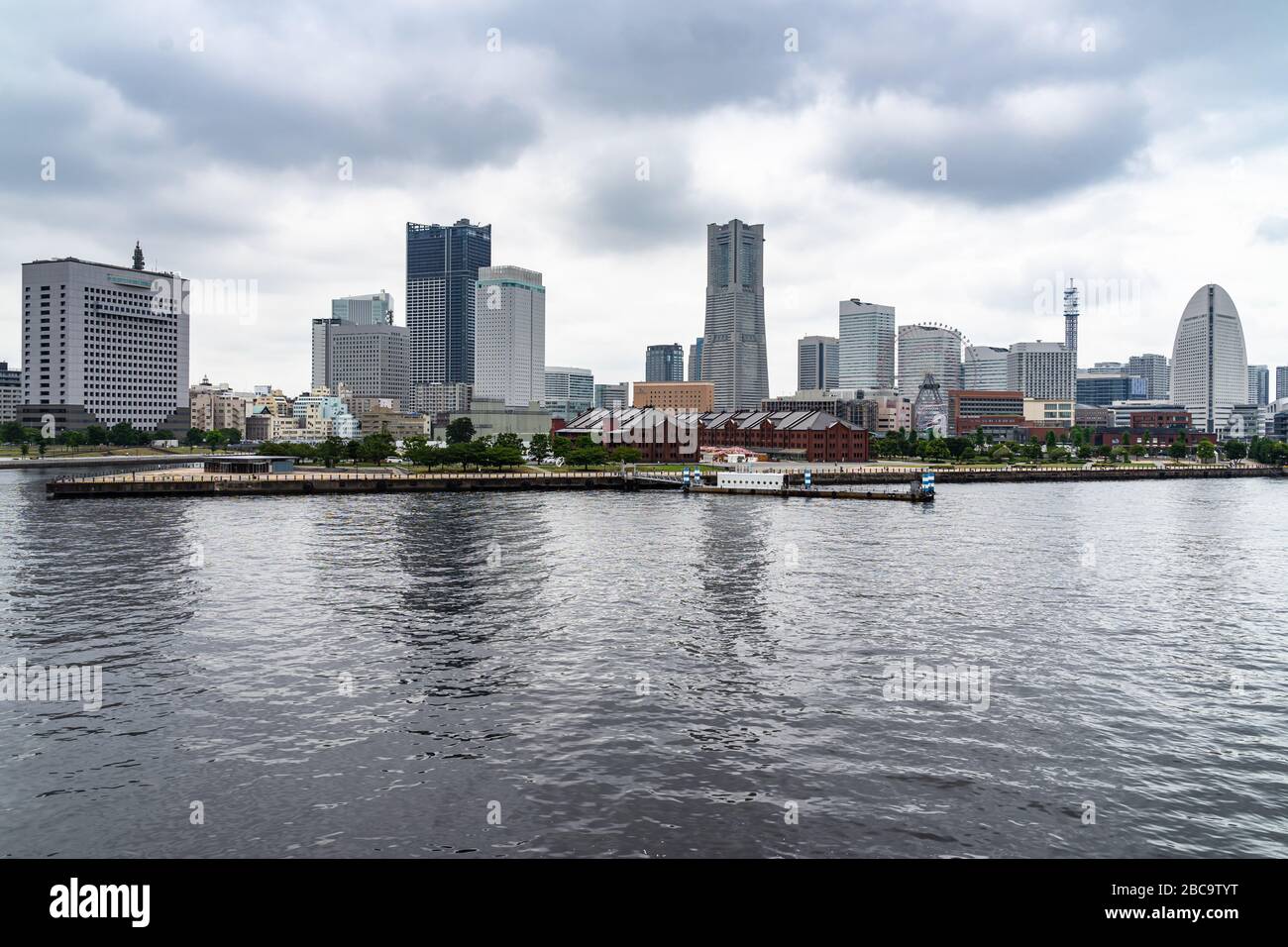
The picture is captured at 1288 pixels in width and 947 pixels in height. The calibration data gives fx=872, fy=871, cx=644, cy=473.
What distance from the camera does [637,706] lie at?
30828mm

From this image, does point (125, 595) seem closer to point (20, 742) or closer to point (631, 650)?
point (20, 742)

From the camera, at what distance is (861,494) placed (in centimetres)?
12531

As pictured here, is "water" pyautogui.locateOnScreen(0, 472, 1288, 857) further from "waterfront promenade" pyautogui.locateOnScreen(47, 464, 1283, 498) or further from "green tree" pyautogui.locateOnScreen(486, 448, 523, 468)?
"green tree" pyautogui.locateOnScreen(486, 448, 523, 468)

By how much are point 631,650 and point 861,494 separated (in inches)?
3657

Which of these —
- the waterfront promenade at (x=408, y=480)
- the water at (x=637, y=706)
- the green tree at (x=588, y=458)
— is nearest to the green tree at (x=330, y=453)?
the waterfront promenade at (x=408, y=480)

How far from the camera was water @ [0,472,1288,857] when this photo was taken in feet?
72.4

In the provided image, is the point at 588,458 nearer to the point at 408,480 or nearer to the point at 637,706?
the point at 408,480

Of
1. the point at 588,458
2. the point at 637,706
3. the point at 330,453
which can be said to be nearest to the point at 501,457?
the point at 588,458

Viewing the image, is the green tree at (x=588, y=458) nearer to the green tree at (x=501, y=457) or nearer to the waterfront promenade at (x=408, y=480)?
the waterfront promenade at (x=408, y=480)

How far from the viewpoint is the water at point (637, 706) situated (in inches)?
869

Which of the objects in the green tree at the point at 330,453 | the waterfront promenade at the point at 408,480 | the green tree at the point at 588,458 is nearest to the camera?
the waterfront promenade at the point at 408,480

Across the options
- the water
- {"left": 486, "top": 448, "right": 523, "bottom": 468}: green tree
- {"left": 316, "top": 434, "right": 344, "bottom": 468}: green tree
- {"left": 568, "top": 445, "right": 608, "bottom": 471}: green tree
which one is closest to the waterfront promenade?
{"left": 486, "top": 448, "right": 523, "bottom": 468}: green tree
